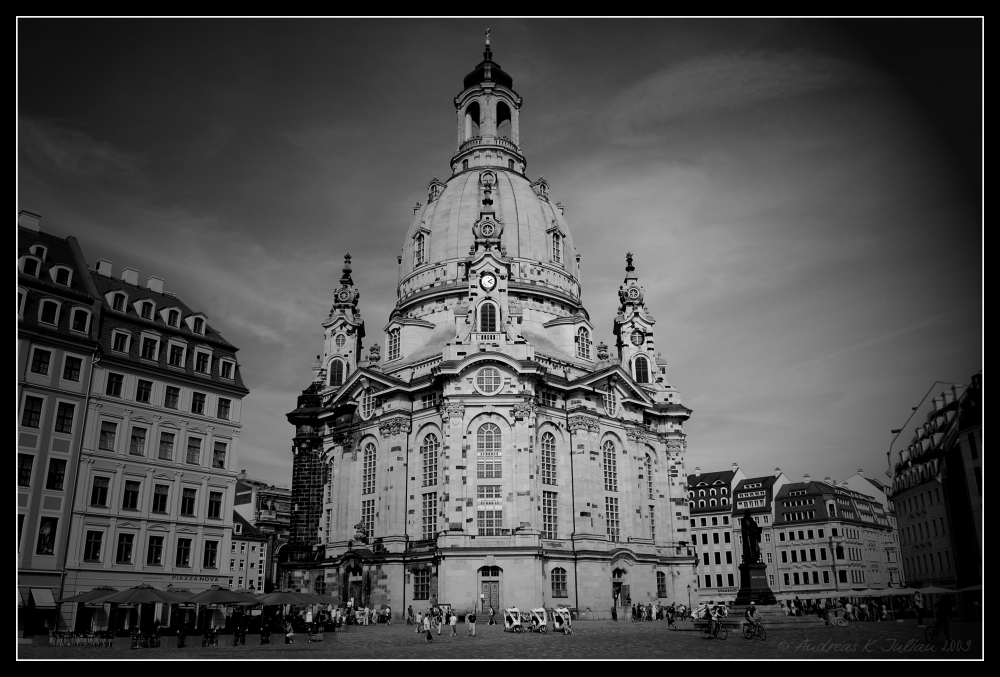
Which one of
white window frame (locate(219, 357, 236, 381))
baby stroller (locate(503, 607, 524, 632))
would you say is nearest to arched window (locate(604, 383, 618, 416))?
baby stroller (locate(503, 607, 524, 632))

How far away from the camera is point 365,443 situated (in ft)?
252

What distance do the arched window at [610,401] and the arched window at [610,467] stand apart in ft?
9.24

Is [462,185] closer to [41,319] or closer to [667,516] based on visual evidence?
[667,516]

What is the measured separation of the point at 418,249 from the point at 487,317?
17.9 m

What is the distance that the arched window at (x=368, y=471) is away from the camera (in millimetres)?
75188

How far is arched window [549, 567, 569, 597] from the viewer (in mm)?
66562

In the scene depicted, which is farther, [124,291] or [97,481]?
[124,291]

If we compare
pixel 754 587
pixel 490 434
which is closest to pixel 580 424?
pixel 490 434

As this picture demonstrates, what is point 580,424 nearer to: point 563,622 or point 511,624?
point 511,624

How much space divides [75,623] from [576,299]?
58243 millimetres

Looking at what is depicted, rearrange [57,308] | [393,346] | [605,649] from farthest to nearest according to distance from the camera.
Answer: [393,346] → [57,308] → [605,649]

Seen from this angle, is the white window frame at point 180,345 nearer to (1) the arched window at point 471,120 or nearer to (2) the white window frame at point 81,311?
(2) the white window frame at point 81,311

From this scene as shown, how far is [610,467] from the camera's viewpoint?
75.8 m
